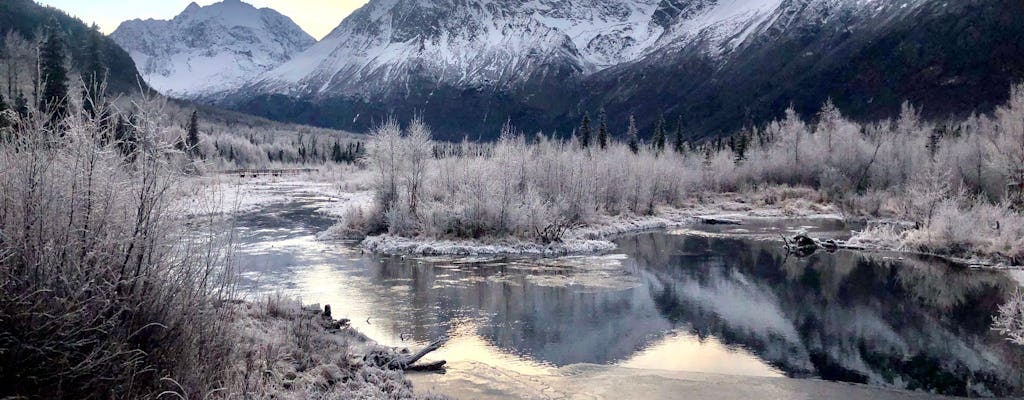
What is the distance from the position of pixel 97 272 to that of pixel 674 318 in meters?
18.0

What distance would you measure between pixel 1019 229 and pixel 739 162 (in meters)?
48.2

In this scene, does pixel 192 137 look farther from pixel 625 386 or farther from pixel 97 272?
pixel 97 272

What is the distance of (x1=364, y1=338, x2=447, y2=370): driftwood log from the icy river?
0.46 m

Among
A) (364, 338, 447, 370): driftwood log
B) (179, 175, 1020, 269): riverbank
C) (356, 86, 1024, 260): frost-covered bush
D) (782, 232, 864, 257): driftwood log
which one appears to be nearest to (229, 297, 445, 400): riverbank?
(364, 338, 447, 370): driftwood log

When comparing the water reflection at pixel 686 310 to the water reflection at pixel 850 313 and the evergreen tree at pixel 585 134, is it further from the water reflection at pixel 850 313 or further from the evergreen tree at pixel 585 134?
the evergreen tree at pixel 585 134

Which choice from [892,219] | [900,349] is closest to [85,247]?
[900,349]

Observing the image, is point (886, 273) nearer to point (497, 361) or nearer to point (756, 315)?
point (756, 315)

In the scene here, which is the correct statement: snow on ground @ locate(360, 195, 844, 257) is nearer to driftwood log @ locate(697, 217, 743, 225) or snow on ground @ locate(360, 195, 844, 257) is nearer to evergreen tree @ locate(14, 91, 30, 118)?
driftwood log @ locate(697, 217, 743, 225)

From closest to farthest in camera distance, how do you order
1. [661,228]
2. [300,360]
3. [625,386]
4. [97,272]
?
[97,272]
[300,360]
[625,386]
[661,228]

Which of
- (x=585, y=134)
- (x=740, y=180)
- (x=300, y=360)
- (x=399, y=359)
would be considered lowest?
(x=399, y=359)

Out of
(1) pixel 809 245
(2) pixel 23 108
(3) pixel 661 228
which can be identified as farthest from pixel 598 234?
(2) pixel 23 108

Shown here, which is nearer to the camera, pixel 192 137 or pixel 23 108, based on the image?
pixel 23 108

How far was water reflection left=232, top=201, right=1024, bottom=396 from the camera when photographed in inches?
669

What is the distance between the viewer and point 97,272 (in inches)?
285
